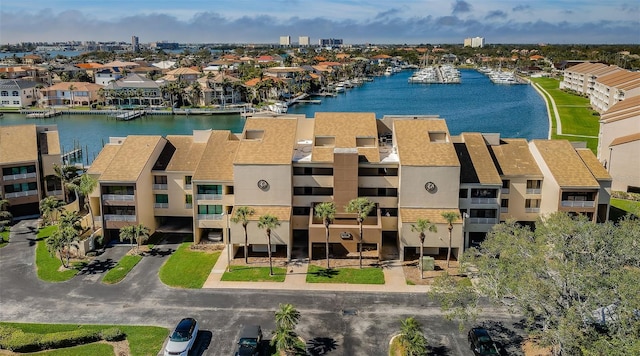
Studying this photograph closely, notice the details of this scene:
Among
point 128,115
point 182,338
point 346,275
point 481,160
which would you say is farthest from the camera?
point 128,115

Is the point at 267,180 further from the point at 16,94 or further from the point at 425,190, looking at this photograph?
the point at 16,94

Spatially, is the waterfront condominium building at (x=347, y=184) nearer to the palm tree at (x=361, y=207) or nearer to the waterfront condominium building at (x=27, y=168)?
the palm tree at (x=361, y=207)

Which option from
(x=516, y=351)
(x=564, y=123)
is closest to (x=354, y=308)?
(x=516, y=351)

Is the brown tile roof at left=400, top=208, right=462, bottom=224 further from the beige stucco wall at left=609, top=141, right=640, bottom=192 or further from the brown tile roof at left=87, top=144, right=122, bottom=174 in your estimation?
the beige stucco wall at left=609, top=141, right=640, bottom=192

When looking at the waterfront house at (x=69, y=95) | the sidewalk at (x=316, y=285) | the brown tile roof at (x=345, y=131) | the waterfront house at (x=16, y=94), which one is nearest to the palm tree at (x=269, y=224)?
the sidewalk at (x=316, y=285)

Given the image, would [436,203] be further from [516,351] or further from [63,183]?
[63,183]

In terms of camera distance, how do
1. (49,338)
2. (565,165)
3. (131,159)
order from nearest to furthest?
(49,338) < (565,165) < (131,159)

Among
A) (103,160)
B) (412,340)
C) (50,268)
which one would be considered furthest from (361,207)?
(103,160)

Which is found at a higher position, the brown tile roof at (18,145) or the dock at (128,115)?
the brown tile roof at (18,145)
